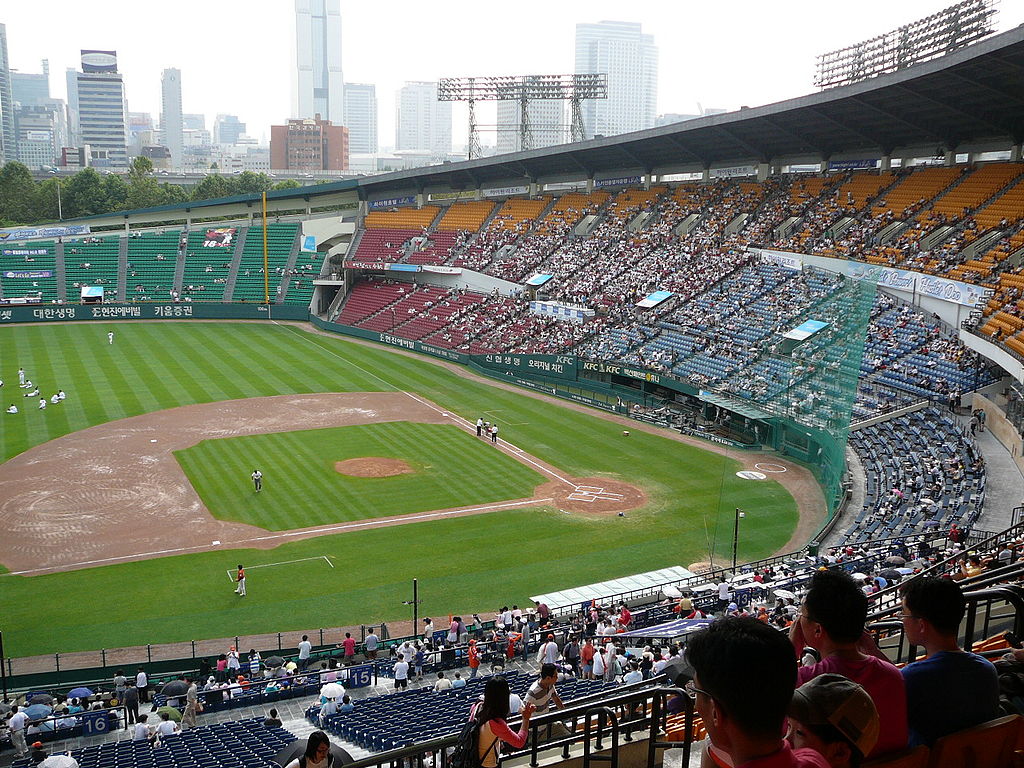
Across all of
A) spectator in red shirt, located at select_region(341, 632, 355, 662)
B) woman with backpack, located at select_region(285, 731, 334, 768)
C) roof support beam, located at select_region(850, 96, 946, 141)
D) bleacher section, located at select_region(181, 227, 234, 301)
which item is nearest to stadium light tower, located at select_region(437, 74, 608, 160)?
bleacher section, located at select_region(181, 227, 234, 301)

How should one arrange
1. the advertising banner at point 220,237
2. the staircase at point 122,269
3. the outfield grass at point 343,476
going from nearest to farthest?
the outfield grass at point 343,476, the staircase at point 122,269, the advertising banner at point 220,237

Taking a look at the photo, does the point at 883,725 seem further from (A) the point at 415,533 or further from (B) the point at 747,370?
(B) the point at 747,370

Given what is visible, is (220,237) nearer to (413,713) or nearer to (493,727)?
(413,713)

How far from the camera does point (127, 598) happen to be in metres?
25.2

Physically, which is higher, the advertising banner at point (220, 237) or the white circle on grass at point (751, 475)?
the advertising banner at point (220, 237)

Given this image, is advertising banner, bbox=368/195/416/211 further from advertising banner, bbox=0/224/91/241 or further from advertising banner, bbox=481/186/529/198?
advertising banner, bbox=0/224/91/241

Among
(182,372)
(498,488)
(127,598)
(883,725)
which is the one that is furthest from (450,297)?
(883,725)

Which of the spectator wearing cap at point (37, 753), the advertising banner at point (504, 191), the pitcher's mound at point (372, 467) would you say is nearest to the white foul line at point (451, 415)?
the pitcher's mound at point (372, 467)

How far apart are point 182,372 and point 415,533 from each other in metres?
31.2

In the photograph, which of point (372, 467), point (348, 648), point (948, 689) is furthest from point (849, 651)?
point (372, 467)

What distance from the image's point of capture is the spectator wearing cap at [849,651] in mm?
4562

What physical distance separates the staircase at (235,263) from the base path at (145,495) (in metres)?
35.7

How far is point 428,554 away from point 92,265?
213 feet

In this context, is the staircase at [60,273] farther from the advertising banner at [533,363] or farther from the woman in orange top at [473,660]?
the woman in orange top at [473,660]
